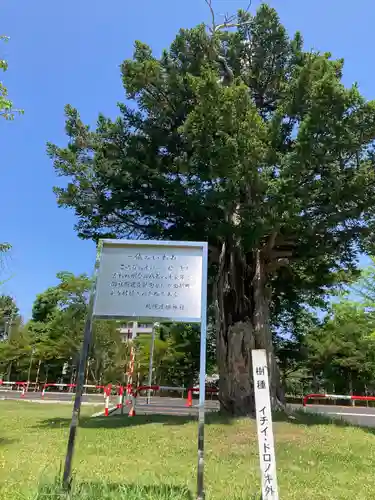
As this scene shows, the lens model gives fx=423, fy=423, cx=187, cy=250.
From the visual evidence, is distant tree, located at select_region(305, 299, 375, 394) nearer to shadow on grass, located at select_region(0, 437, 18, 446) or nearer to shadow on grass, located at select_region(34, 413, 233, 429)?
shadow on grass, located at select_region(34, 413, 233, 429)

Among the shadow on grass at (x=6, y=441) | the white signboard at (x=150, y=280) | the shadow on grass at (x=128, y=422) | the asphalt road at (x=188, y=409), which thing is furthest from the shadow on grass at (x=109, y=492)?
the asphalt road at (x=188, y=409)

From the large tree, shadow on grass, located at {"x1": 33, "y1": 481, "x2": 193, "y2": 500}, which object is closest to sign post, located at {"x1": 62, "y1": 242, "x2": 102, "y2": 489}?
shadow on grass, located at {"x1": 33, "y1": 481, "x2": 193, "y2": 500}

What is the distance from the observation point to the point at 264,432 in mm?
3975

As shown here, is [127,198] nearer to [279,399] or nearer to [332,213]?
[332,213]

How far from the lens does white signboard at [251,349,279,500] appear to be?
12.5 ft

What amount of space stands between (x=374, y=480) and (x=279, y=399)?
5744 millimetres

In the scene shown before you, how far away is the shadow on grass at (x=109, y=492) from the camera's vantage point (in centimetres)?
392

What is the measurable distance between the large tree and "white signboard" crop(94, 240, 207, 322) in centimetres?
Answer: 467

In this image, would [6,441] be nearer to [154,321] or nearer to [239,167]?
[154,321]

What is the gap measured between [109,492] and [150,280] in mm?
2193

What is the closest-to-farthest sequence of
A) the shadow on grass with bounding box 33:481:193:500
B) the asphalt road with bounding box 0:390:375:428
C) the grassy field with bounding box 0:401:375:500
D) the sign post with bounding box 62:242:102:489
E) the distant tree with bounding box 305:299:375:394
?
the shadow on grass with bounding box 33:481:193:500 → the sign post with bounding box 62:242:102:489 → the grassy field with bounding box 0:401:375:500 → the asphalt road with bounding box 0:390:375:428 → the distant tree with bounding box 305:299:375:394

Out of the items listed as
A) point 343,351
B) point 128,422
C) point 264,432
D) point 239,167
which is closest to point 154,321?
point 264,432

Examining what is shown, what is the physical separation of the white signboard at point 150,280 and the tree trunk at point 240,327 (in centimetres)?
695

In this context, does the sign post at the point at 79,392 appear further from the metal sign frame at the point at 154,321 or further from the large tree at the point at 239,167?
the large tree at the point at 239,167
